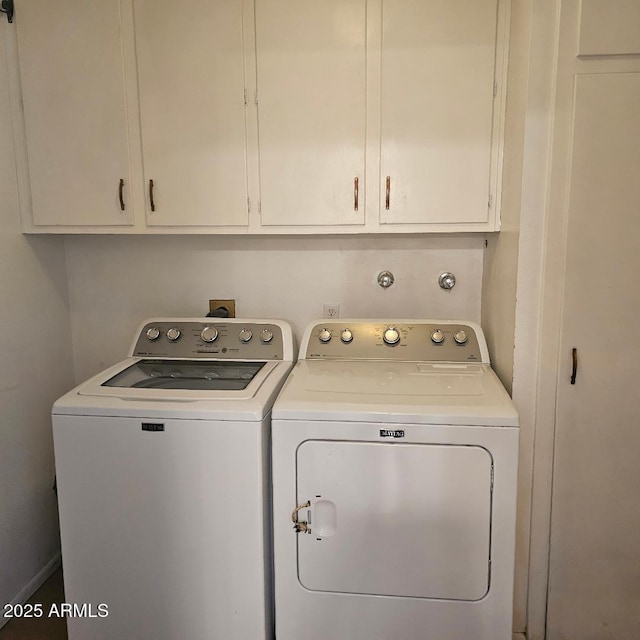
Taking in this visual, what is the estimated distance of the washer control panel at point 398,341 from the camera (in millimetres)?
1945

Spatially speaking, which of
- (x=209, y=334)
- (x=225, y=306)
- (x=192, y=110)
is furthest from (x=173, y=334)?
(x=192, y=110)

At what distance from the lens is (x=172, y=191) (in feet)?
6.43

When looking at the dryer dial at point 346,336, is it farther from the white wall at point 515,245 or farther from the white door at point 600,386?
the white door at point 600,386

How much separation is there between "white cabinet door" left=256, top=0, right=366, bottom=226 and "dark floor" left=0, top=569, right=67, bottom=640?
172 centimetres

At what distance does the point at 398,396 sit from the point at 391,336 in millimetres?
465

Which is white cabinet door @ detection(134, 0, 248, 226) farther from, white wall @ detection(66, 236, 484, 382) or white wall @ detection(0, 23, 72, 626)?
white wall @ detection(0, 23, 72, 626)

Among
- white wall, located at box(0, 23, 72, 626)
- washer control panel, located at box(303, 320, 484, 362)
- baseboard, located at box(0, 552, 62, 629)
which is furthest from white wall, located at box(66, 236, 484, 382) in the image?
baseboard, located at box(0, 552, 62, 629)

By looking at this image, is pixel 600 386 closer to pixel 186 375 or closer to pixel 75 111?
pixel 186 375

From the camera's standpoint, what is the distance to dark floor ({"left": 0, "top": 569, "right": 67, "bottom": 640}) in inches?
74.0

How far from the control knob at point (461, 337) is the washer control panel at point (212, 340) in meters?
0.67

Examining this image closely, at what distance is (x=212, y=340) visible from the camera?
6.66ft

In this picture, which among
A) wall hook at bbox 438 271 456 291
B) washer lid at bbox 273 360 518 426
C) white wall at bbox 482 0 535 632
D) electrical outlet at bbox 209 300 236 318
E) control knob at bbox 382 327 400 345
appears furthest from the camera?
electrical outlet at bbox 209 300 236 318

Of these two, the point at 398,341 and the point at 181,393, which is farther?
the point at 398,341

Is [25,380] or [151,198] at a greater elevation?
[151,198]
